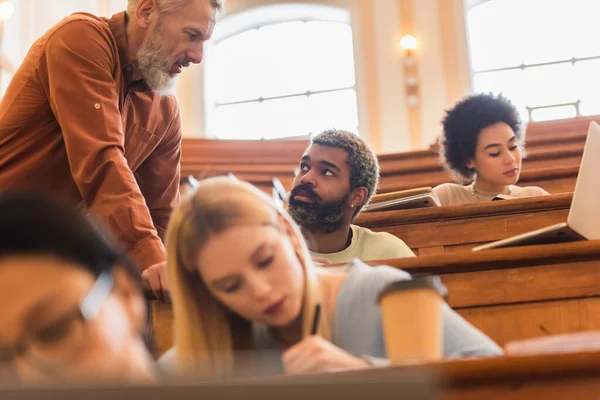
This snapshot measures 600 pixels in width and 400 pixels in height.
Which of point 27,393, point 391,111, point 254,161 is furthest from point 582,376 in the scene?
point 391,111

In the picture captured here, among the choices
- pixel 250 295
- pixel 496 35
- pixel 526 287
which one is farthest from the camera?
pixel 496 35

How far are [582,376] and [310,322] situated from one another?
11.4 inches

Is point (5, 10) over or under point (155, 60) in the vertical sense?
over

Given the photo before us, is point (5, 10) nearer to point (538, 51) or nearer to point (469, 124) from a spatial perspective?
point (469, 124)

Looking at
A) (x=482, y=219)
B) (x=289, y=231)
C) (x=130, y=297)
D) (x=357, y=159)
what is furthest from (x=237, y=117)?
(x=130, y=297)

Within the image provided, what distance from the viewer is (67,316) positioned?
0.64 metres

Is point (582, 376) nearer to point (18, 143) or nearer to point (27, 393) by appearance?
point (27, 393)

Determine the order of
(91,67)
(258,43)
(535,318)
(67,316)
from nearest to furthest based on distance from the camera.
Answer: (67,316) → (535,318) → (91,67) → (258,43)

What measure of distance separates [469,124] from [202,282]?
1906 mm

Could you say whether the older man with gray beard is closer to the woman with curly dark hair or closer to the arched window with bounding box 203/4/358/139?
the woman with curly dark hair

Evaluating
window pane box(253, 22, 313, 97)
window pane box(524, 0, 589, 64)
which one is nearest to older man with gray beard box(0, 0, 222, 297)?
window pane box(253, 22, 313, 97)

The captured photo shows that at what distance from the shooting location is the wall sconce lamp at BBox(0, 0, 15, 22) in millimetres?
3809

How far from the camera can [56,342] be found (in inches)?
24.7

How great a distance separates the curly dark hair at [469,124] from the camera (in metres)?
2.57
